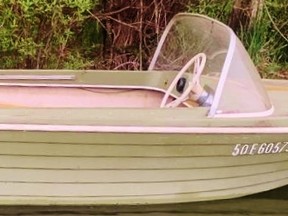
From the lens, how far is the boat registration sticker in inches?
216

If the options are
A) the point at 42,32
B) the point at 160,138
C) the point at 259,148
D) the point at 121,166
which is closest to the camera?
the point at 160,138

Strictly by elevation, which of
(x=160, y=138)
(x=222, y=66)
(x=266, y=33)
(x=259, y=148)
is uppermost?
(x=222, y=66)

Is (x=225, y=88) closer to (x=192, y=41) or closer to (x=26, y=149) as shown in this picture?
(x=192, y=41)

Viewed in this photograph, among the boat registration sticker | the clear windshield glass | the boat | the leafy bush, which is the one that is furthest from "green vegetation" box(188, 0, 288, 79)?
the boat registration sticker

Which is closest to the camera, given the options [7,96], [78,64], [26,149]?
A: [26,149]

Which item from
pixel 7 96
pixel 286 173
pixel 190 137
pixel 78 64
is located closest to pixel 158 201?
pixel 190 137

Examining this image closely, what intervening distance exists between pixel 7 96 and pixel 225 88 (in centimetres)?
154

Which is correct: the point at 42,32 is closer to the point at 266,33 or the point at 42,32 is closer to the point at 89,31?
the point at 89,31

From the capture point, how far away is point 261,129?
541 cm

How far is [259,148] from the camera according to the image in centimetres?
552

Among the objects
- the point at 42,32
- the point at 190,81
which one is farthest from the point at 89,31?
the point at 190,81

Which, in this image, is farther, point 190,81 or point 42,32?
point 42,32

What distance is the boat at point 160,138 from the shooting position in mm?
5160

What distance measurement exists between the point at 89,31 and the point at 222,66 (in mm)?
2634
